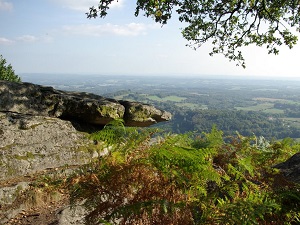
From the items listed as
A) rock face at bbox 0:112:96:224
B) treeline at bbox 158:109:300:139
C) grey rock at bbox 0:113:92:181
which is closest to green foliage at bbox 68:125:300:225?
rock face at bbox 0:112:96:224

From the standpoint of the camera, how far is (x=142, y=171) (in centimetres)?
240

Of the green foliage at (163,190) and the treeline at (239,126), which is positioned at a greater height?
the green foliage at (163,190)

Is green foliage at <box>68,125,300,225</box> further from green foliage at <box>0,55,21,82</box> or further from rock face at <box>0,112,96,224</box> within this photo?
green foliage at <box>0,55,21,82</box>

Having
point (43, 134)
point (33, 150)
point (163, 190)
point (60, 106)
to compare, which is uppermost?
point (163, 190)

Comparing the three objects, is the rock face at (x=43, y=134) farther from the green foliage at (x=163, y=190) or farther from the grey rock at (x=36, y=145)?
the green foliage at (x=163, y=190)

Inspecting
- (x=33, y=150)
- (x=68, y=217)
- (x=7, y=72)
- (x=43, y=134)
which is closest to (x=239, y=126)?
(x=7, y=72)

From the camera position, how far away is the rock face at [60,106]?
8844 mm

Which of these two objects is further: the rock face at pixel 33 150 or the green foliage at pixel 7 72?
the green foliage at pixel 7 72

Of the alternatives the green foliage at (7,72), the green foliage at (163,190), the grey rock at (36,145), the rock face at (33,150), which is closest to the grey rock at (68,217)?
the rock face at (33,150)

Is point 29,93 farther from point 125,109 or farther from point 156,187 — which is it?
point 156,187

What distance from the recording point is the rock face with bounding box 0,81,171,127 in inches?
348

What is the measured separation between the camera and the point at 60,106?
379 inches

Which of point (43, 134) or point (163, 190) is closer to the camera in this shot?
point (163, 190)

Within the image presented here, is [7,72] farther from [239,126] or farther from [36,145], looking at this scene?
[239,126]
